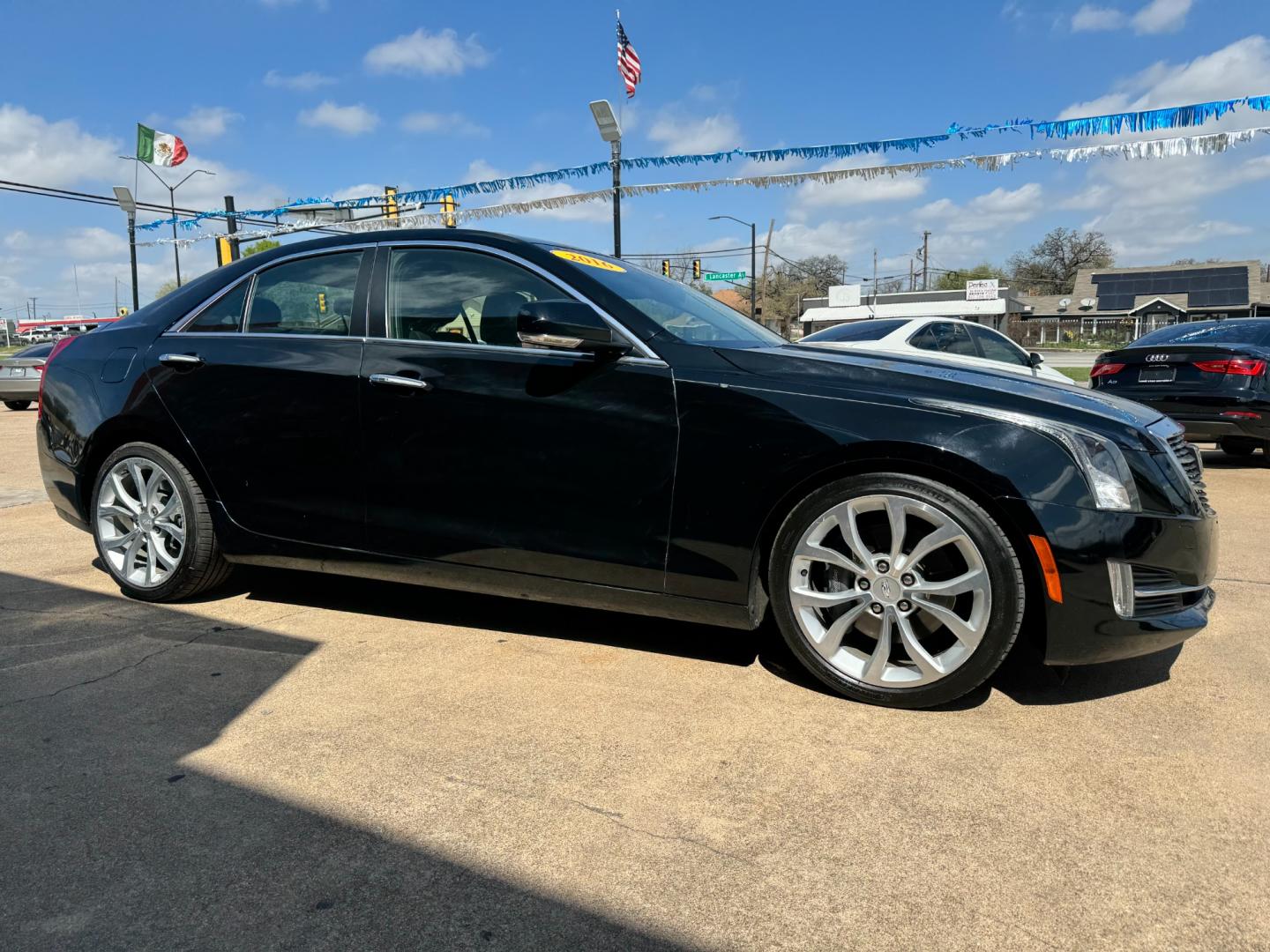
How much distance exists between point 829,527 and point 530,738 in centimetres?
116

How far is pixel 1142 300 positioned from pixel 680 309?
2984 inches

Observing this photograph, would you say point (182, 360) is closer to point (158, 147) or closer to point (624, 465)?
point (624, 465)

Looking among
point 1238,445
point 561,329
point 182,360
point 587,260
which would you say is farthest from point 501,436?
point 1238,445

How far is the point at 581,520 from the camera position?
3102mm

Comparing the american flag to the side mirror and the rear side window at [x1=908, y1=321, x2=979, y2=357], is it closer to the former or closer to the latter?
the rear side window at [x1=908, y1=321, x2=979, y2=357]

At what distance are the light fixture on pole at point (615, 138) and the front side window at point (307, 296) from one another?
24.7ft

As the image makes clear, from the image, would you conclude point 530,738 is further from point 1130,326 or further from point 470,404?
point 1130,326

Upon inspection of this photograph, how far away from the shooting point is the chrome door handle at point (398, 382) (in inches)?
130

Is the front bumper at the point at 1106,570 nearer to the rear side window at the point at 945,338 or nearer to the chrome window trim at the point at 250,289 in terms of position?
the chrome window trim at the point at 250,289

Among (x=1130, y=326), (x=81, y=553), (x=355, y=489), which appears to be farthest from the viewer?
(x=1130, y=326)

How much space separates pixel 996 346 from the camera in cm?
1033

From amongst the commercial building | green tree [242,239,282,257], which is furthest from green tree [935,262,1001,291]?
green tree [242,239,282,257]

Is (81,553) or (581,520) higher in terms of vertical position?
(581,520)

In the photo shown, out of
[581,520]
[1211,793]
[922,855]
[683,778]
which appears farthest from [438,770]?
[1211,793]
